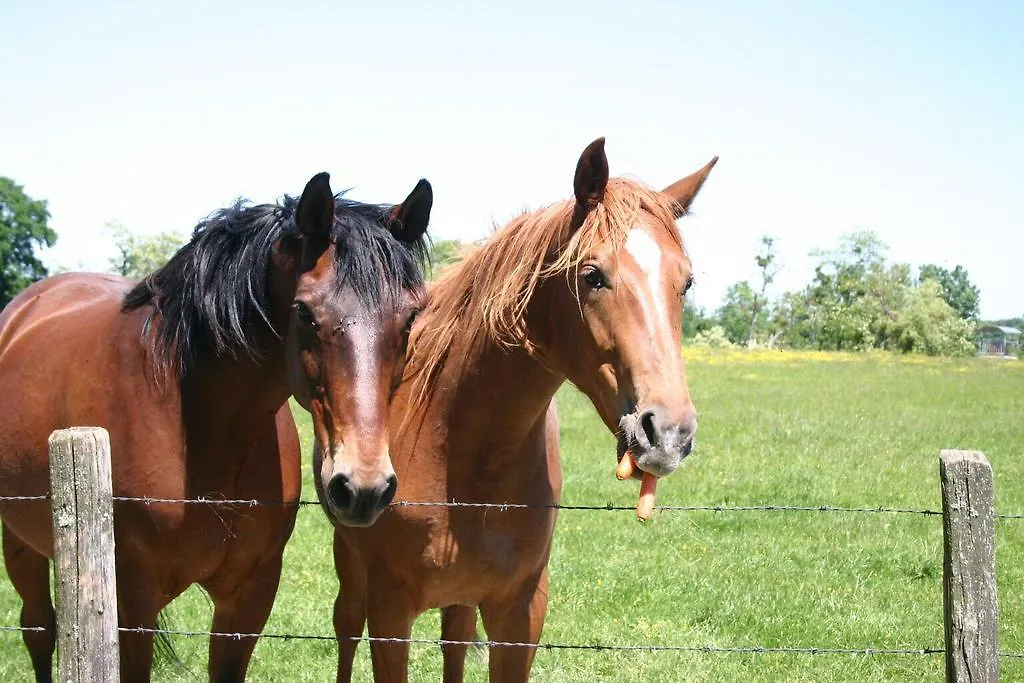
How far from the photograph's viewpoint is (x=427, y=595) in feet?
10.3

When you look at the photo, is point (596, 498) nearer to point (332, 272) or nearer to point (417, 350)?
point (417, 350)

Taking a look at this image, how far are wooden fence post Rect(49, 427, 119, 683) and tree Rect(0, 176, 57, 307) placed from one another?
54.0 metres

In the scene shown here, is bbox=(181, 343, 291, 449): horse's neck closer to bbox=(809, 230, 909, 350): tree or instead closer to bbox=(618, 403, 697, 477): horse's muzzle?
bbox=(618, 403, 697, 477): horse's muzzle

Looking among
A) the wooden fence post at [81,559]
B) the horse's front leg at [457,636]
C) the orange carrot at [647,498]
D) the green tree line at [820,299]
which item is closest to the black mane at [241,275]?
the wooden fence post at [81,559]

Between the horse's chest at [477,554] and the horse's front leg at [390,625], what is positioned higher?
the horse's chest at [477,554]

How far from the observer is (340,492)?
2.47 m

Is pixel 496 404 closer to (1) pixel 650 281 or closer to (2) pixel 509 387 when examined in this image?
(2) pixel 509 387

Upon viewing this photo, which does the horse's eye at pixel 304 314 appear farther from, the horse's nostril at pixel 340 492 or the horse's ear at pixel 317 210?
the horse's nostril at pixel 340 492

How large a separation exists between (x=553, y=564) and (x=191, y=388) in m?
4.22

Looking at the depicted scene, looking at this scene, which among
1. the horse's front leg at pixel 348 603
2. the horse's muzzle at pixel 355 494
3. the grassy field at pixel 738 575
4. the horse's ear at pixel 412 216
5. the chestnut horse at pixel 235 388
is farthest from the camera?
the grassy field at pixel 738 575

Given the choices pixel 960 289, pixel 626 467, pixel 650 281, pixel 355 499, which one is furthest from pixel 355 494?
pixel 960 289

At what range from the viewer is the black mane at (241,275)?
2.74 m

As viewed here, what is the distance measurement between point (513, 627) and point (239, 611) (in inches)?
39.3

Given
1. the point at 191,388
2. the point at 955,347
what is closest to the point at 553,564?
the point at 191,388
